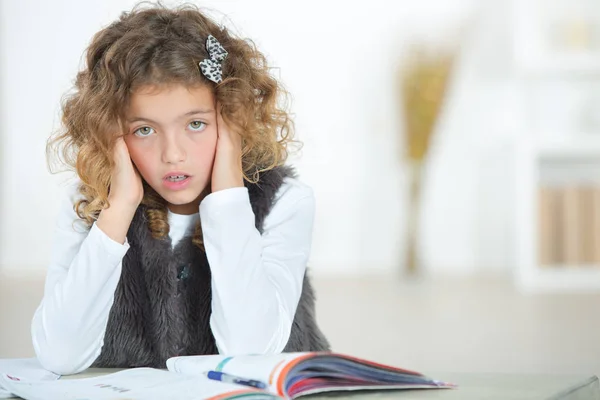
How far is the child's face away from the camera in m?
1.11

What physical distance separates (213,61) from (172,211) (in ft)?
0.72

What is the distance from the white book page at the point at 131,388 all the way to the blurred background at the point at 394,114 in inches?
125

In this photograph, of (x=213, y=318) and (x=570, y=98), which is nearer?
(x=213, y=318)

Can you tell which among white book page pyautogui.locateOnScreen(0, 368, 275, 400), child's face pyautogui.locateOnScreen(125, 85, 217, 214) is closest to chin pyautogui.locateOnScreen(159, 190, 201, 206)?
child's face pyautogui.locateOnScreen(125, 85, 217, 214)

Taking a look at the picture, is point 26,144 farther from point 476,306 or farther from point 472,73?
point 476,306

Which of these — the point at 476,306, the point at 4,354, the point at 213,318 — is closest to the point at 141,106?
the point at 213,318

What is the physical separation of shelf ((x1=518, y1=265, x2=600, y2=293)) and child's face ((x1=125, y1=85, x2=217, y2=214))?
3.04m

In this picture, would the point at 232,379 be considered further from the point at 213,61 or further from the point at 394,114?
the point at 394,114

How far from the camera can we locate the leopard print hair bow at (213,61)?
44.3 inches

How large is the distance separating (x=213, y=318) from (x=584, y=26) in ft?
12.0

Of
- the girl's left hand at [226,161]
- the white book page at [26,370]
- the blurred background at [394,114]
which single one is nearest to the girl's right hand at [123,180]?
the girl's left hand at [226,161]

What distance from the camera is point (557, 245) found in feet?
13.2

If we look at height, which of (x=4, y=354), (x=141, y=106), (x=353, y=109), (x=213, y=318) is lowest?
(x=4, y=354)

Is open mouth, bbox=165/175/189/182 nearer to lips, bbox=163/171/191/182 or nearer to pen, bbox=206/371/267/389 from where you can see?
lips, bbox=163/171/191/182
